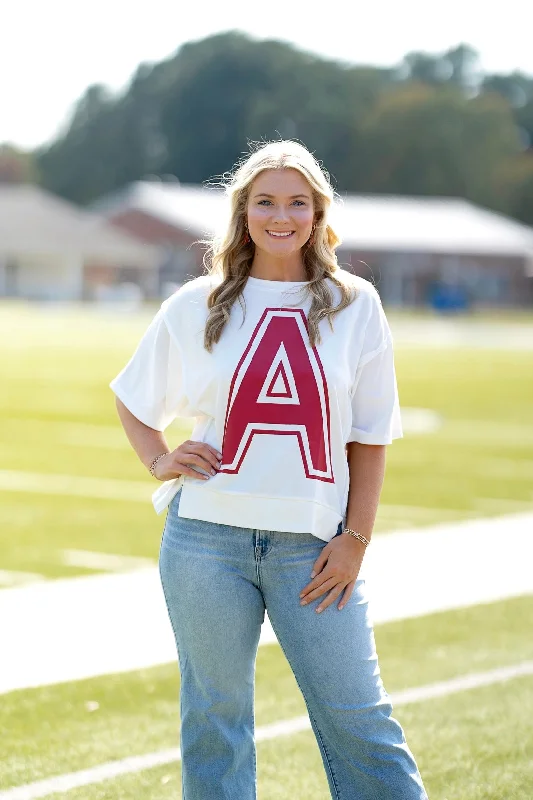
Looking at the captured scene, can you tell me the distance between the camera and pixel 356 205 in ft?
292

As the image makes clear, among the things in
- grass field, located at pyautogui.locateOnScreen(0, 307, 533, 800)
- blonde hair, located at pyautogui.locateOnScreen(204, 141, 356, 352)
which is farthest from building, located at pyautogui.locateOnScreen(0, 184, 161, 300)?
blonde hair, located at pyautogui.locateOnScreen(204, 141, 356, 352)

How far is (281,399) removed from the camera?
3568 mm

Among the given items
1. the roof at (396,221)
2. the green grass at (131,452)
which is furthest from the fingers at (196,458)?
the roof at (396,221)

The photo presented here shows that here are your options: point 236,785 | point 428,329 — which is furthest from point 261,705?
point 428,329

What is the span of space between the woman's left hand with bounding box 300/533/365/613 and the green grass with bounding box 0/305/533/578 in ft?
16.7

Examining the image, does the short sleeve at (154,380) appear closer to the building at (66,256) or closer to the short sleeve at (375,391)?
the short sleeve at (375,391)

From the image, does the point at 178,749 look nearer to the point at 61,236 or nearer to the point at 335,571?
the point at 335,571

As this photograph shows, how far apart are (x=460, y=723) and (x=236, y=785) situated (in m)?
2.11

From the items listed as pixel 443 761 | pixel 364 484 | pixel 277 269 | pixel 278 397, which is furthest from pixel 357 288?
pixel 443 761

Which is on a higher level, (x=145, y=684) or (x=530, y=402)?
(x=145, y=684)

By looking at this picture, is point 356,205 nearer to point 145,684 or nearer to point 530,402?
point 530,402

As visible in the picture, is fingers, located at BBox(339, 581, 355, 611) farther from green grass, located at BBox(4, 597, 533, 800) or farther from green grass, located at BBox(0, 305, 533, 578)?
green grass, located at BBox(0, 305, 533, 578)

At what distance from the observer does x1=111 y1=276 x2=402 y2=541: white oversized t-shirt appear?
3588 millimetres

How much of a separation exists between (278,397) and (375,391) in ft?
1.03
